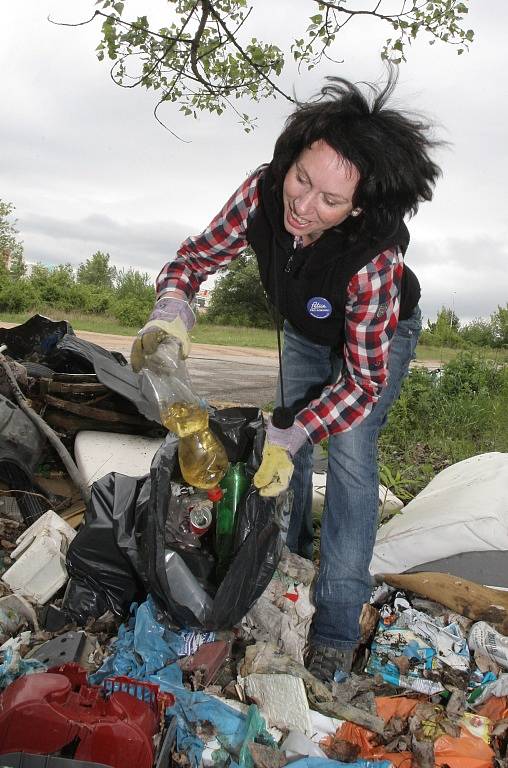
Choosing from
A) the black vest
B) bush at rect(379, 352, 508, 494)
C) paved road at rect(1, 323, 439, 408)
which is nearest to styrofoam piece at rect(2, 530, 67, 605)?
the black vest

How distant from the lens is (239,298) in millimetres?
35219

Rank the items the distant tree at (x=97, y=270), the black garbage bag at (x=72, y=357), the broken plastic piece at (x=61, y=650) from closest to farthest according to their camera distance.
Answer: the broken plastic piece at (x=61, y=650) < the black garbage bag at (x=72, y=357) < the distant tree at (x=97, y=270)

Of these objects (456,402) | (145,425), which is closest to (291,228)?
(145,425)

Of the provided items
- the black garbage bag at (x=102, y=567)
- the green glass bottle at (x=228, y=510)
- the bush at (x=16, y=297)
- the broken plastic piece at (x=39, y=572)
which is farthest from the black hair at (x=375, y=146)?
the bush at (x=16, y=297)

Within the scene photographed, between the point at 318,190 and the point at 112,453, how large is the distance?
182cm

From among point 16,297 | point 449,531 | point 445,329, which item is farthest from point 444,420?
point 16,297

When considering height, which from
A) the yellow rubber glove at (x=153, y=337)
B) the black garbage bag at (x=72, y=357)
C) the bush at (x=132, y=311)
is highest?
the bush at (x=132, y=311)

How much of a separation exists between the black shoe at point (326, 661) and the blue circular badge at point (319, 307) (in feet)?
3.58

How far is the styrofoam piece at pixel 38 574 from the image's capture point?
217 cm

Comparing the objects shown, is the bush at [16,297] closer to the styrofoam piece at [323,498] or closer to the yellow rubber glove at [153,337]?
the styrofoam piece at [323,498]

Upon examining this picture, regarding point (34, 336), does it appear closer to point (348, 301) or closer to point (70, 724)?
point (348, 301)

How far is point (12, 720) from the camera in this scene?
139cm

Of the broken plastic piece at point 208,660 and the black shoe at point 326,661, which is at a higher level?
the broken plastic piece at point 208,660

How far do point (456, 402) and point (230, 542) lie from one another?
3.88 m
